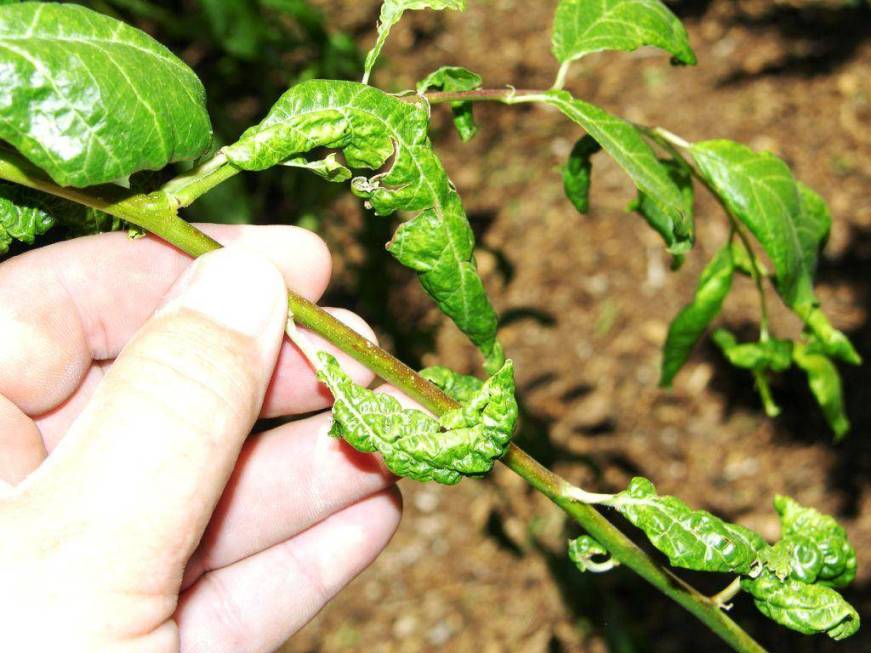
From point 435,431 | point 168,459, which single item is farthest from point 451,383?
point 168,459

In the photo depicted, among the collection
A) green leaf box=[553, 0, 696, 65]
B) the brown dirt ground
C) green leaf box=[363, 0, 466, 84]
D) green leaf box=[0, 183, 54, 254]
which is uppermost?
green leaf box=[363, 0, 466, 84]

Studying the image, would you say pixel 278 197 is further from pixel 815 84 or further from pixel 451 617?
pixel 815 84

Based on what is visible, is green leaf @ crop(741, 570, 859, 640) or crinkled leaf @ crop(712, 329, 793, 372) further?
crinkled leaf @ crop(712, 329, 793, 372)

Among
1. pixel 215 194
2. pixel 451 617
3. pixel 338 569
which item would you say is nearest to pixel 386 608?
pixel 451 617

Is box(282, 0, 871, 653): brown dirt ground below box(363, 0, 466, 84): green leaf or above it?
below

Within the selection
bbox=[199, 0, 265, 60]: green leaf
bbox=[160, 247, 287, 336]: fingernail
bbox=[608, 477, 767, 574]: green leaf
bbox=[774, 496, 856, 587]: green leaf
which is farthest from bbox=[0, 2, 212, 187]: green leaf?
bbox=[199, 0, 265, 60]: green leaf

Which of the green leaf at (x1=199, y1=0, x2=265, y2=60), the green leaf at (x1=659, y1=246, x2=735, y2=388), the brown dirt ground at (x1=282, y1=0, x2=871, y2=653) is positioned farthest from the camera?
the brown dirt ground at (x1=282, y1=0, x2=871, y2=653)

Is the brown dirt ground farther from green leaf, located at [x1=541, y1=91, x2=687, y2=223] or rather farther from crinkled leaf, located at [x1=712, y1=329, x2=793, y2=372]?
green leaf, located at [x1=541, y1=91, x2=687, y2=223]

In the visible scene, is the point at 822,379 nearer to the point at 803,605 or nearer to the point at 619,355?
the point at 803,605
